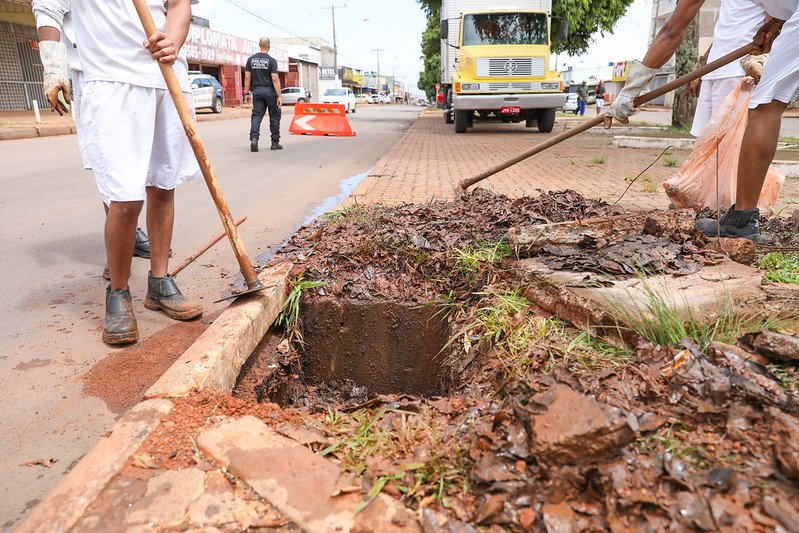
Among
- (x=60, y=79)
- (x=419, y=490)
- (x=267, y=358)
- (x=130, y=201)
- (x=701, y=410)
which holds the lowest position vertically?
(x=267, y=358)

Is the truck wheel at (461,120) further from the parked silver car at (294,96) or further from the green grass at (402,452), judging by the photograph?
the parked silver car at (294,96)

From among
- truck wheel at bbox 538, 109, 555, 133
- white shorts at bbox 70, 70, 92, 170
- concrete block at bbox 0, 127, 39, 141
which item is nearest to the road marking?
concrete block at bbox 0, 127, 39, 141

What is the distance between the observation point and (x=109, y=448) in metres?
1.58

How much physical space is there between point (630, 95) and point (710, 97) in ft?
4.45

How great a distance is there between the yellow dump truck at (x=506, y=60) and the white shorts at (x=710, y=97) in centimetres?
960

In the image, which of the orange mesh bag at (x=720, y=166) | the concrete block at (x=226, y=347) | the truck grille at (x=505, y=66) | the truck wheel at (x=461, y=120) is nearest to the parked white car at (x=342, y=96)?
the truck wheel at (x=461, y=120)

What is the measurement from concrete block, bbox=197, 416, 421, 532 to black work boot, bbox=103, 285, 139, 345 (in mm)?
1244

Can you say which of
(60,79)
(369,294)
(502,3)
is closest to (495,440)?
(369,294)

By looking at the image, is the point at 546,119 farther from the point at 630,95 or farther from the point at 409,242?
the point at 409,242

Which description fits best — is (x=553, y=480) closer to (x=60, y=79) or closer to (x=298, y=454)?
(x=298, y=454)

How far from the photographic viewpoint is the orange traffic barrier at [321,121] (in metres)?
15.2

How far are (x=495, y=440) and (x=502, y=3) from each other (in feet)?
51.4

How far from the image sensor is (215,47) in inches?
1389

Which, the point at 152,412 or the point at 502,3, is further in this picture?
the point at 502,3
